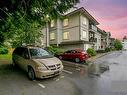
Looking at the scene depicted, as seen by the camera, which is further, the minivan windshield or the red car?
the red car

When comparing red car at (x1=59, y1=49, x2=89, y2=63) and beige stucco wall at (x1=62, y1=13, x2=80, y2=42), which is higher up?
beige stucco wall at (x1=62, y1=13, x2=80, y2=42)

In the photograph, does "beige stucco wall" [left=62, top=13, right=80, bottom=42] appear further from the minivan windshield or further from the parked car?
the parked car

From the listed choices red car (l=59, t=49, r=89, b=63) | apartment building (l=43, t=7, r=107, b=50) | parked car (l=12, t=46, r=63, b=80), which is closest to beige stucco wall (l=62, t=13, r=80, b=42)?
apartment building (l=43, t=7, r=107, b=50)

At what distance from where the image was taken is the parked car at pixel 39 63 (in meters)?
9.14

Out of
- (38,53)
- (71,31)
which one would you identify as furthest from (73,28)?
(38,53)

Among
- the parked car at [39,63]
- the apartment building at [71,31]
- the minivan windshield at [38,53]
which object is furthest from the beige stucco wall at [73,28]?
the parked car at [39,63]

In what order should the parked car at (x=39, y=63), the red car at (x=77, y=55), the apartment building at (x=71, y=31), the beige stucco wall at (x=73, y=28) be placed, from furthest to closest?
the beige stucco wall at (x=73, y=28), the apartment building at (x=71, y=31), the red car at (x=77, y=55), the parked car at (x=39, y=63)

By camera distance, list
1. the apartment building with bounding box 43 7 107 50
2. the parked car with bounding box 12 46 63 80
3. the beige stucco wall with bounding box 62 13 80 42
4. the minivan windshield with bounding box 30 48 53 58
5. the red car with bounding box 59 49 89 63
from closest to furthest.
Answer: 1. the parked car with bounding box 12 46 63 80
2. the minivan windshield with bounding box 30 48 53 58
3. the red car with bounding box 59 49 89 63
4. the apartment building with bounding box 43 7 107 50
5. the beige stucco wall with bounding box 62 13 80 42

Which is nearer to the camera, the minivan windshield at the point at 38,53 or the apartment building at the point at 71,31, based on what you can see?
the minivan windshield at the point at 38,53

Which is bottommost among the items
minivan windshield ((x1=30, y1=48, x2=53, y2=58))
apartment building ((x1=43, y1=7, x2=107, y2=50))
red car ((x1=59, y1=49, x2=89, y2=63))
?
red car ((x1=59, y1=49, x2=89, y2=63))

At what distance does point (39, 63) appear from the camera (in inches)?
364

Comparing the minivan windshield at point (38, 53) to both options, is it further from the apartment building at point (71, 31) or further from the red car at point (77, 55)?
the apartment building at point (71, 31)

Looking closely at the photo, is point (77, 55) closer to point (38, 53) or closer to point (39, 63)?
point (38, 53)

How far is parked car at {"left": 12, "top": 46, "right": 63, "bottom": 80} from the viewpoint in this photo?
9141 millimetres
